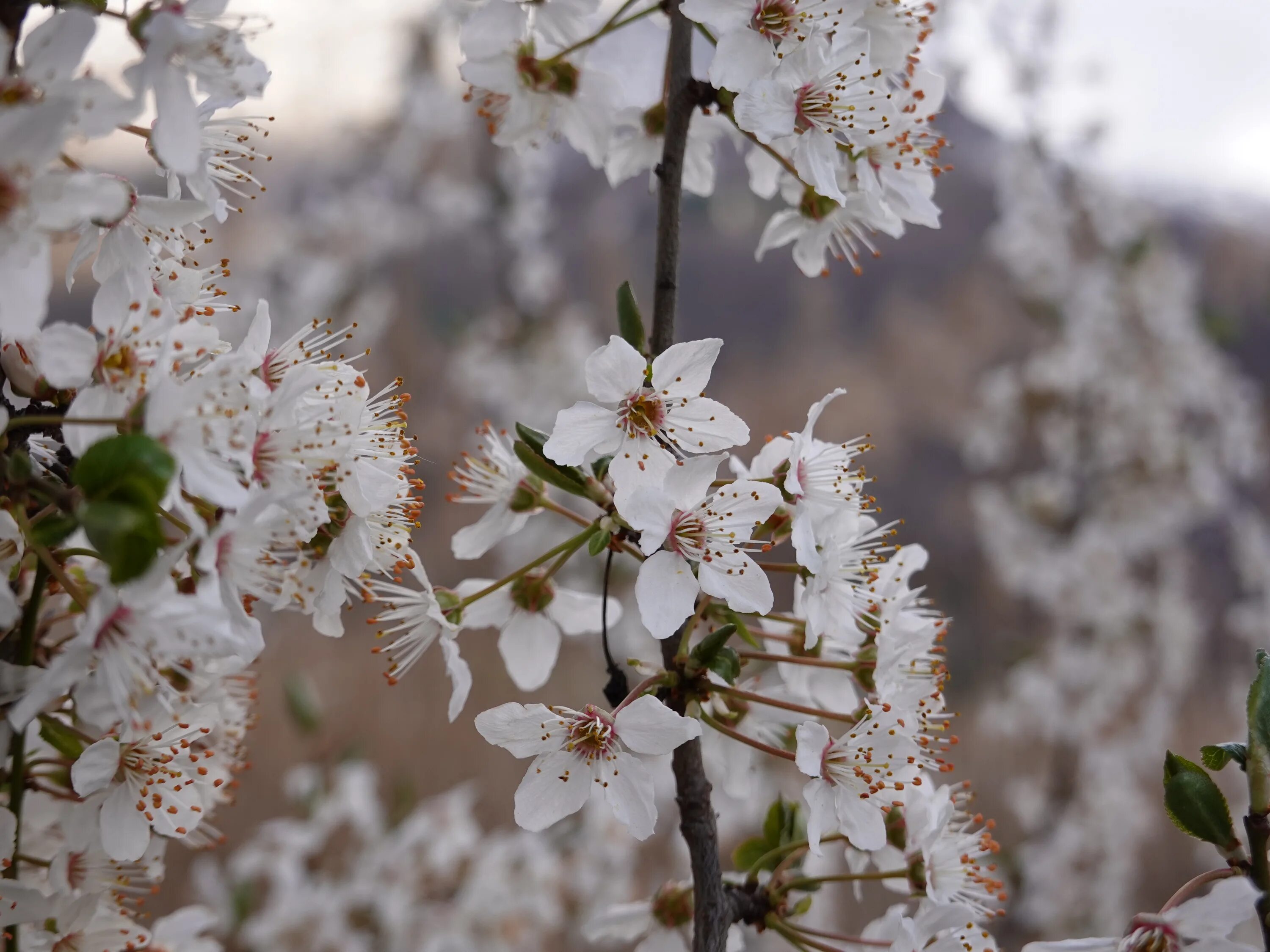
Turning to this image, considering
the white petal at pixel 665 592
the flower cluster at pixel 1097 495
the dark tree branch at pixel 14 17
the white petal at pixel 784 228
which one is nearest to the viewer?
the dark tree branch at pixel 14 17

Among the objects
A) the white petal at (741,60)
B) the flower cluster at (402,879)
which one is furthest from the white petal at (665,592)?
the flower cluster at (402,879)

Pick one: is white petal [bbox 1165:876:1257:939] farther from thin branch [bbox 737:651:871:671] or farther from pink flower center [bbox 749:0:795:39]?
pink flower center [bbox 749:0:795:39]

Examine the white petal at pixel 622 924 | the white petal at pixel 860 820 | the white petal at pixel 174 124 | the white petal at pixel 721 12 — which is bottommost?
the white petal at pixel 622 924

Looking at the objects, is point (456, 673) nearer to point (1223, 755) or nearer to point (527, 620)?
point (527, 620)

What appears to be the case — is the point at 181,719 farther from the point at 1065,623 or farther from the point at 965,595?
the point at 965,595

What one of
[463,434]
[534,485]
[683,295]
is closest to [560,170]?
[683,295]

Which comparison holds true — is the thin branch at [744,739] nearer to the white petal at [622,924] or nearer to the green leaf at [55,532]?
the white petal at [622,924]

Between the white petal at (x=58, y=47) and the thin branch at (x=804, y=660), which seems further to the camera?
the thin branch at (x=804, y=660)

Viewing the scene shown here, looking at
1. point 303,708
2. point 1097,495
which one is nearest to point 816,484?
point 303,708
